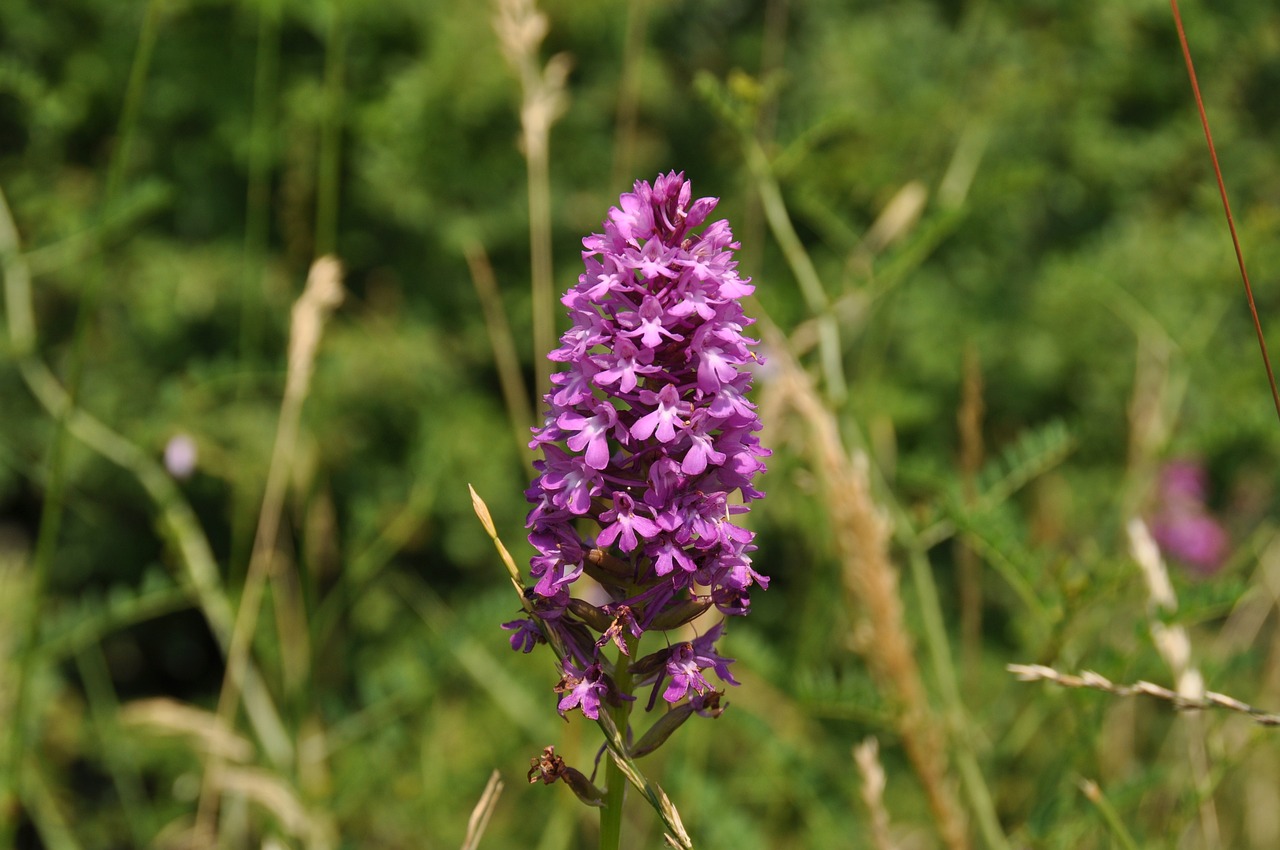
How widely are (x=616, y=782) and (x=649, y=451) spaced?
13.4 inches

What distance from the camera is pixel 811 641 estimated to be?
8.93 feet

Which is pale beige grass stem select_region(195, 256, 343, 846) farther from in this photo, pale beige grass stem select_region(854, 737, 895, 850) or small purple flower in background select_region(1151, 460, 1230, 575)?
small purple flower in background select_region(1151, 460, 1230, 575)

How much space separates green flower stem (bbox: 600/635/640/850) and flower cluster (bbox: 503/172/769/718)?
0.03 ft

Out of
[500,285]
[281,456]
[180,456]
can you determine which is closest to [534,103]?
[281,456]

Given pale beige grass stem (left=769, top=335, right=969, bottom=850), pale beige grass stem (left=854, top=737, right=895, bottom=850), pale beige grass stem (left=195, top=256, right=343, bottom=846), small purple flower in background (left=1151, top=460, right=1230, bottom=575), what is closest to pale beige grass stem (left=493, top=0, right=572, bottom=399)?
pale beige grass stem (left=195, top=256, right=343, bottom=846)

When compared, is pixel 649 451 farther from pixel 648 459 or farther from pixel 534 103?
pixel 534 103

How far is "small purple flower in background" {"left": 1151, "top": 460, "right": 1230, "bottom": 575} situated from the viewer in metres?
4.55

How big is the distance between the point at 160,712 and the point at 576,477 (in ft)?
5.38

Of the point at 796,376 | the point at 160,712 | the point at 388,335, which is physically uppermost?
the point at 388,335

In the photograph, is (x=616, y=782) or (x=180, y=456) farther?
(x=180, y=456)

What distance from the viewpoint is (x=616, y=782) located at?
45.5 inches

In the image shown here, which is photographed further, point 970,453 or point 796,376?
point 970,453

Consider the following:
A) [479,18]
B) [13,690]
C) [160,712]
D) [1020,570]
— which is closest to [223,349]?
[479,18]

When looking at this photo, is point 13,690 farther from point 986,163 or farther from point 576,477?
point 986,163
